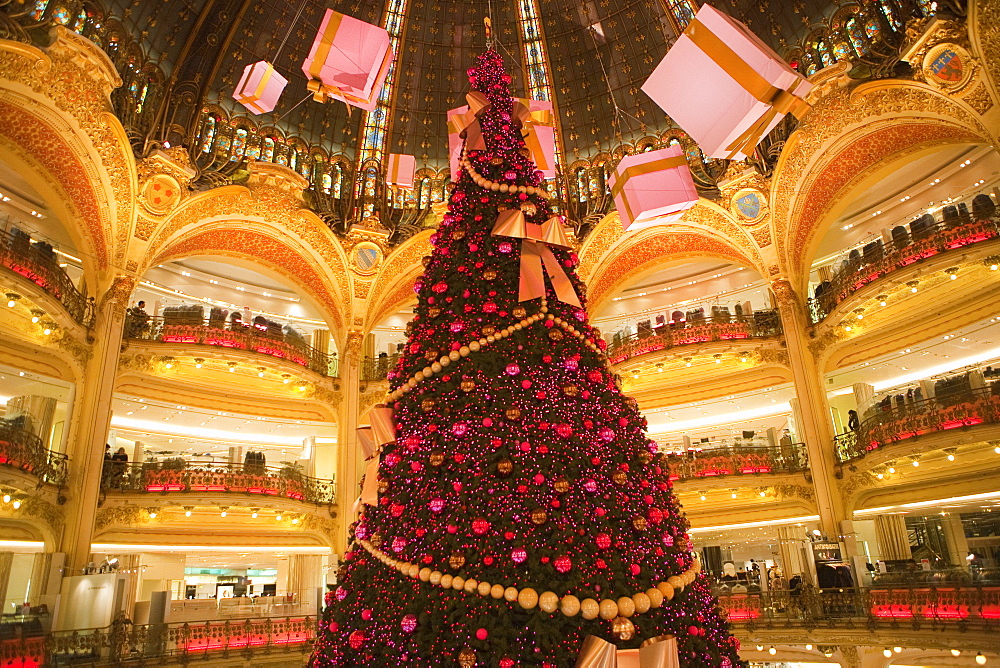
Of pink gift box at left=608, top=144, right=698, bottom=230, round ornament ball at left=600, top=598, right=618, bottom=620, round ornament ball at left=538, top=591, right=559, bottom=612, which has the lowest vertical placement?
round ornament ball at left=600, top=598, right=618, bottom=620

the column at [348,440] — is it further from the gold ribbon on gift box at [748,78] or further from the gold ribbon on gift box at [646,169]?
the gold ribbon on gift box at [748,78]

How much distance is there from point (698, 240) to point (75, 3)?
16946 millimetres

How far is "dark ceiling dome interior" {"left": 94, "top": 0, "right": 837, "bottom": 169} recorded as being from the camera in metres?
17.4

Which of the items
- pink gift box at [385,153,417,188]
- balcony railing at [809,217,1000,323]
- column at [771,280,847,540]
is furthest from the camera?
column at [771,280,847,540]

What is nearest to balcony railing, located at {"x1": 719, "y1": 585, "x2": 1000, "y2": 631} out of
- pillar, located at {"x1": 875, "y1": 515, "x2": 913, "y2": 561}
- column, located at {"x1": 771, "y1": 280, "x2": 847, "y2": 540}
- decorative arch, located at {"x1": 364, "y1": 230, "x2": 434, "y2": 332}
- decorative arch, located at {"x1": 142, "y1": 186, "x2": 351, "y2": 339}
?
column, located at {"x1": 771, "y1": 280, "x2": 847, "y2": 540}

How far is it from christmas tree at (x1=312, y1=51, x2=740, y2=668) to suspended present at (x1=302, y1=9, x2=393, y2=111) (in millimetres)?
3387

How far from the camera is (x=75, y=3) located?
14.4 metres

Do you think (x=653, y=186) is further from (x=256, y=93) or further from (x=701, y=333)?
(x=701, y=333)

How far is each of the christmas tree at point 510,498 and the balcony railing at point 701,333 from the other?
15584 mm

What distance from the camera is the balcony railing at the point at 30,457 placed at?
42.0 ft

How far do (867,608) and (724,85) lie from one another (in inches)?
481

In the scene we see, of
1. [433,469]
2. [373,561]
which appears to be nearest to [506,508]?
[433,469]

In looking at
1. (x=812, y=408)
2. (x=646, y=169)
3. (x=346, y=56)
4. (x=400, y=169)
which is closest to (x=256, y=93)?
(x=346, y=56)

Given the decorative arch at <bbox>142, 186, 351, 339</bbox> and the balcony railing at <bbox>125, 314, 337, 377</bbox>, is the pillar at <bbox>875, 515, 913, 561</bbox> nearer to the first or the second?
the decorative arch at <bbox>142, 186, 351, 339</bbox>
